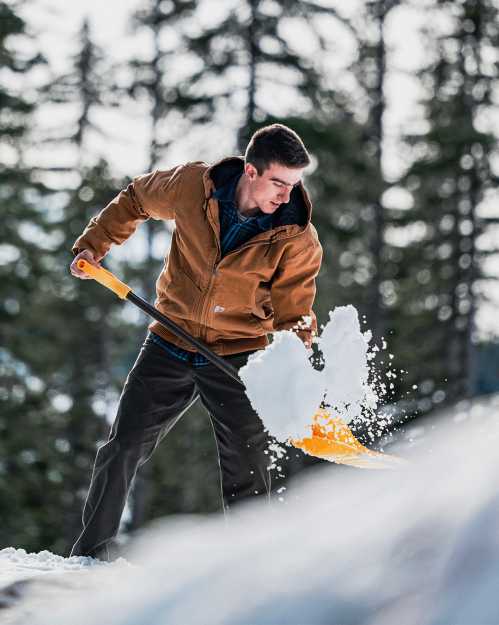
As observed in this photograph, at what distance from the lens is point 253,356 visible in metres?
3.72

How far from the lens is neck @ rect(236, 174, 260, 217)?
3.86 m

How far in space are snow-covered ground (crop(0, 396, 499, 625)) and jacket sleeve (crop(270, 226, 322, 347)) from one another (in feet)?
7.56

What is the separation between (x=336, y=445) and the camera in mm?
3955

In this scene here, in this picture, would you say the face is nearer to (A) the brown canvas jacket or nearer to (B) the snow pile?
(A) the brown canvas jacket

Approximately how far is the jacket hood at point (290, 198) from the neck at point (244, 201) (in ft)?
0.29

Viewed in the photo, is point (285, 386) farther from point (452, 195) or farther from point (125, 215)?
point (452, 195)

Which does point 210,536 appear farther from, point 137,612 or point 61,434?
point 61,434

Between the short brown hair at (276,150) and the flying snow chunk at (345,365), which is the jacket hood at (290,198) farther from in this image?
the flying snow chunk at (345,365)

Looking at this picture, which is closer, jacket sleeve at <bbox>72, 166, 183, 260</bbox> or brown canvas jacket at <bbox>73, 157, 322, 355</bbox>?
brown canvas jacket at <bbox>73, 157, 322, 355</bbox>

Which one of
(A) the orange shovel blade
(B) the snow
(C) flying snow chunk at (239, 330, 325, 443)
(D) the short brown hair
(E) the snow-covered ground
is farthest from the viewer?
(A) the orange shovel blade

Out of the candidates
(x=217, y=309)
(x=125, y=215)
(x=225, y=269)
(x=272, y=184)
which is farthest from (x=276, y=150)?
(x=125, y=215)

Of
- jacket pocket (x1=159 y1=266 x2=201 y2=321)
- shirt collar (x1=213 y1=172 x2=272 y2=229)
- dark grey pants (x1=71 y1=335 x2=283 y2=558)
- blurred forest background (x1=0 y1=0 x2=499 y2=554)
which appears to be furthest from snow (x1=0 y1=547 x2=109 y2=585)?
blurred forest background (x1=0 y1=0 x2=499 y2=554)

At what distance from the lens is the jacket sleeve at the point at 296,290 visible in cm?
391

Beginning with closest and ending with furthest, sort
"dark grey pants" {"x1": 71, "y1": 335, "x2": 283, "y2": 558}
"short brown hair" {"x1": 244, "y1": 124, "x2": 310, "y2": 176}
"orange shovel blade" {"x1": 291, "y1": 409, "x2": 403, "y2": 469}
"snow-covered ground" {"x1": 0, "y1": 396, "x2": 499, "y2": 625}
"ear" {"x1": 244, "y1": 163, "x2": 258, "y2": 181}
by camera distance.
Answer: "snow-covered ground" {"x1": 0, "y1": 396, "x2": 499, "y2": 625}
"short brown hair" {"x1": 244, "y1": 124, "x2": 310, "y2": 176}
"ear" {"x1": 244, "y1": 163, "x2": 258, "y2": 181}
"orange shovel blade" {"x1": 291, "y1": 409, "x2": 403, "y2": 469}
"dark grey pants" {"x1": 71, "y1": 335, "x2": 283, "y2": 558}
